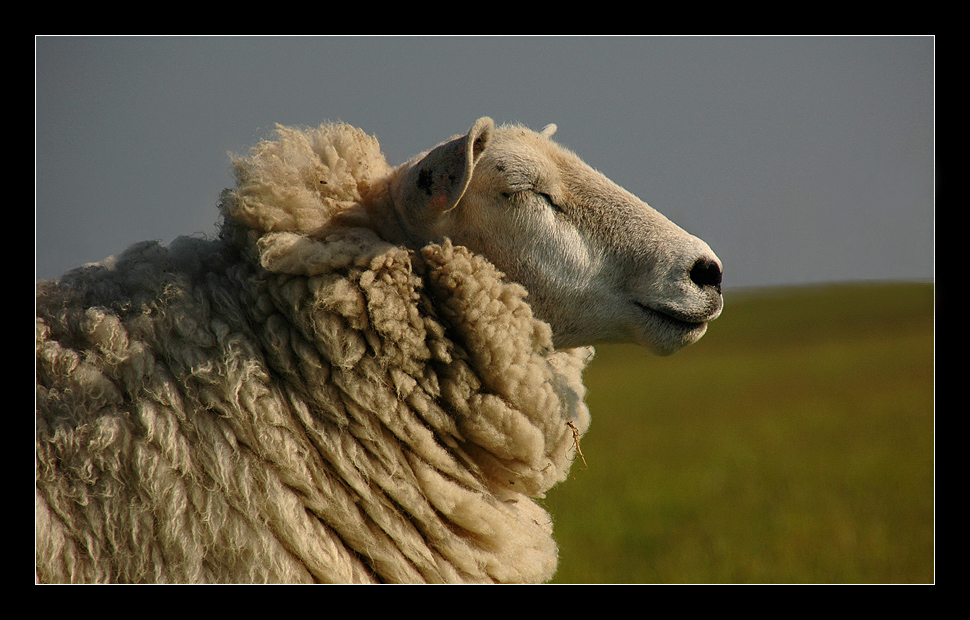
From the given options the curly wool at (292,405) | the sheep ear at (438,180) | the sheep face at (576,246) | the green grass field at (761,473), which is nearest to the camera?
the curly wool at (292,405)

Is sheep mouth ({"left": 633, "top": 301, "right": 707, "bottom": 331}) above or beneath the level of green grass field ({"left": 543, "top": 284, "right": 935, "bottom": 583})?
above

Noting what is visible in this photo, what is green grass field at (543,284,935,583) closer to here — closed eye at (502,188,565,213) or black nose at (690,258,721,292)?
black nose at (690,258,721,292)

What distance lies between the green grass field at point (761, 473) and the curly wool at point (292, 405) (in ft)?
3.35

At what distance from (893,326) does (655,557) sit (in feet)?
91.1

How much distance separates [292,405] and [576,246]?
1.26m

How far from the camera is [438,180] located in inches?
104

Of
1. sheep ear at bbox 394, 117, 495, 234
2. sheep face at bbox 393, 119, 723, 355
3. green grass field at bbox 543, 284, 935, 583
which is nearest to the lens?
sheep ear at bbox 394, 117, 495, 234

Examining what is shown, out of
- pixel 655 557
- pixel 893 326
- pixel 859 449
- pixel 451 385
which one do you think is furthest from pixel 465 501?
pixel 893 326

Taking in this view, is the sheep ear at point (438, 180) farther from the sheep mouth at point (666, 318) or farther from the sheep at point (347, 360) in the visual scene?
the sheep mouth at point (666, 318)

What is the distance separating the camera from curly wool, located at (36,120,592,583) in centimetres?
228

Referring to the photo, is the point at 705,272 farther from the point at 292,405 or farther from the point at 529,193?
the point at 292,405

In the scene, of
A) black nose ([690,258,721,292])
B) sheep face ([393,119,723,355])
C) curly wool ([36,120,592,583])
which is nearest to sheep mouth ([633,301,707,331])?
sheep face ([393,119,723,355])

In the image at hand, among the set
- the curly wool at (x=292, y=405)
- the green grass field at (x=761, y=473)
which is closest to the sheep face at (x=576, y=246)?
the curly wool at (x=292, y=405)

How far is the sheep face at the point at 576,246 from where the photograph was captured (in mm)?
2779
